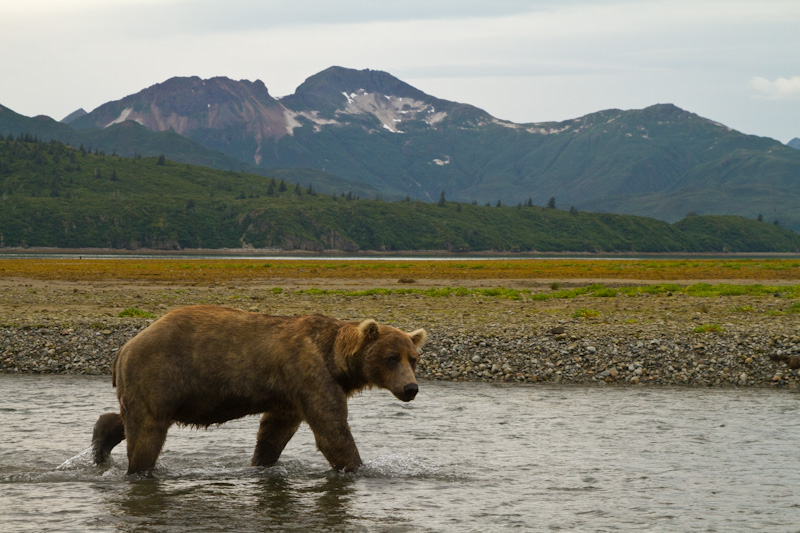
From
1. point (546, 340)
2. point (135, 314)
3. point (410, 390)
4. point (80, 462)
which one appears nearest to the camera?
point (410, 390)

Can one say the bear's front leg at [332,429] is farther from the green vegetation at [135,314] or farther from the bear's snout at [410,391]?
the green vegetation at [135,314]

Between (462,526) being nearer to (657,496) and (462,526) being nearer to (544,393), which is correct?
(657,496)

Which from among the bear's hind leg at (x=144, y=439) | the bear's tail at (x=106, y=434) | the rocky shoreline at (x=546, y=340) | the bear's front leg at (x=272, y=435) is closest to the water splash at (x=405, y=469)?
the bear's front leg at (x=272, y=435)

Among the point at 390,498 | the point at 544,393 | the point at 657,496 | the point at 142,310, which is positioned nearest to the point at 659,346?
the point at 544,393

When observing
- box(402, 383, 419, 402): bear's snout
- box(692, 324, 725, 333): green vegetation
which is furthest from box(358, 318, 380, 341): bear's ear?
box(692, 324, 725, 333): green vegetation

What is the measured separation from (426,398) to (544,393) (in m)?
3.35

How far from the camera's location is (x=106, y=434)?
14.2 metres

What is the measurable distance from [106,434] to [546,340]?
17.1 meters

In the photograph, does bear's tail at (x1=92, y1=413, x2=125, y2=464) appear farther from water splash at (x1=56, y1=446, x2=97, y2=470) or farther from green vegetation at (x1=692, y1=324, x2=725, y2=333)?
green vegetation at (x1=692, y1=324, x2=725, y2=333)

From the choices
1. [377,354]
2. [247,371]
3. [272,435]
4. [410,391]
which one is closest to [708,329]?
[272,435]

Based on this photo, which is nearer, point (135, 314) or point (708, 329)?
point (708, 329)

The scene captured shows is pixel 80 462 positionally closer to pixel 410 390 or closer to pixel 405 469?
pixel 405 469

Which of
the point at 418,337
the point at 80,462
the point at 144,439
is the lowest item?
the point at 80,462

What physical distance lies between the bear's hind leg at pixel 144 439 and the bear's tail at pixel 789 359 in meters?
19.7
